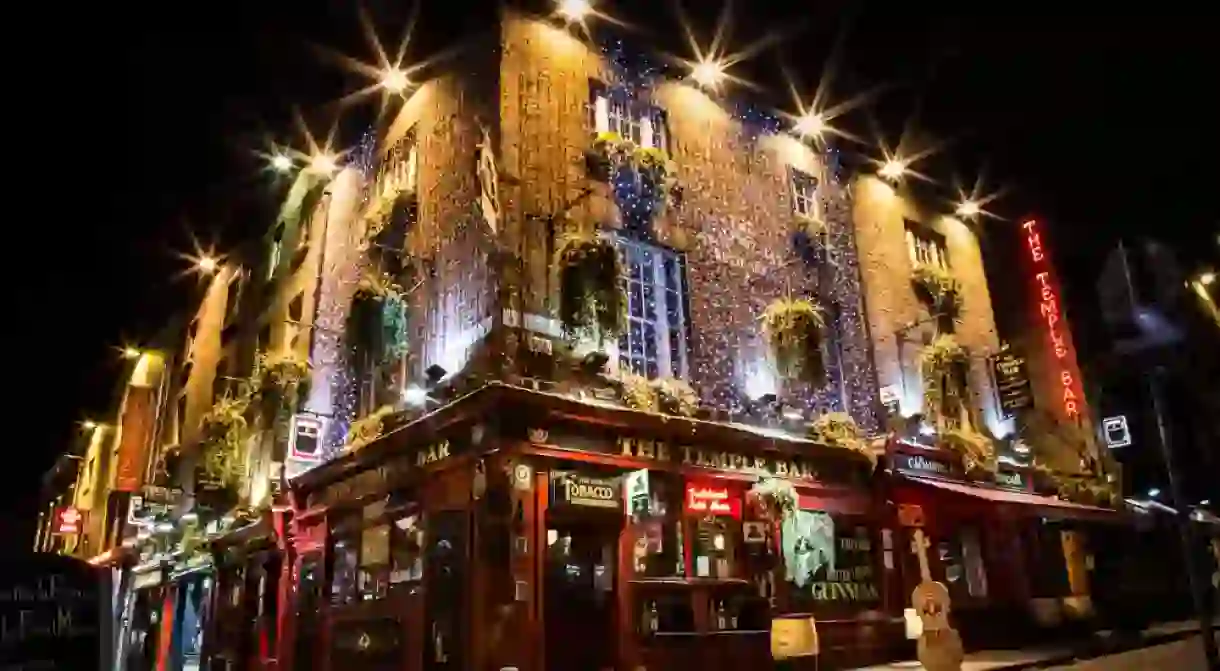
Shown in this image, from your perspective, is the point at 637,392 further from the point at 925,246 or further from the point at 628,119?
the point at 925,246

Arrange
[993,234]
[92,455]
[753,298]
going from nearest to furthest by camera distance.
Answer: [753,298] < [993,234] < [92,455]

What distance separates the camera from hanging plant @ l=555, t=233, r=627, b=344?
12.7 m

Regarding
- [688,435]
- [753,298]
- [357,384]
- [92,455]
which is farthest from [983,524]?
[92,455]

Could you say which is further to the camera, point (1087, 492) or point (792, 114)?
Result: point (1087, 492)

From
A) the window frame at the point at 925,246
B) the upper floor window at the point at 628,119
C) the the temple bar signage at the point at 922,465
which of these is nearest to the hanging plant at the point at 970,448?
the the temple bar signage at the point at 922,465

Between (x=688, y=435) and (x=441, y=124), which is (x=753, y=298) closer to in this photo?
(x=688, y=435)

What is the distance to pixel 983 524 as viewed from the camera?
1864cm

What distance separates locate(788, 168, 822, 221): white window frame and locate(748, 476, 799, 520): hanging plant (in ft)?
21.9

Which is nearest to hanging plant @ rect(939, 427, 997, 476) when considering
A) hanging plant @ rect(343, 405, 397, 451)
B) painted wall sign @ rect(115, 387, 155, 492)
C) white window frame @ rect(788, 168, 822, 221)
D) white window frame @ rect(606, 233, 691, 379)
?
white window frame @ rect(788, 168, 822, 221)

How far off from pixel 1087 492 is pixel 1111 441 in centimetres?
395

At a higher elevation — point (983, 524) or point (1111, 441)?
point (1111, 441)

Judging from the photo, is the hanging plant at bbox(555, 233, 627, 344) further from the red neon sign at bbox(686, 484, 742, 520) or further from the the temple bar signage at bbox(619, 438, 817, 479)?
the red neon sign at bbox(686, 484, 742, 520)

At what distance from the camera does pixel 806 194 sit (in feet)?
61.3

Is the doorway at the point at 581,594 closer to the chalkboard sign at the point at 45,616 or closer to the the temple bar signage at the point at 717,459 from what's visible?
the the temple bar signage at the point at 717,459
